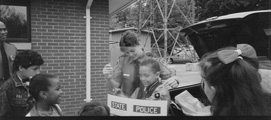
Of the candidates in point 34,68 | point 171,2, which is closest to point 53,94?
point 34,68

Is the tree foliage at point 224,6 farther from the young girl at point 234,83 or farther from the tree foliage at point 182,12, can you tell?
the young girl at point 234,83

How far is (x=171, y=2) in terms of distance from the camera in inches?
62.1

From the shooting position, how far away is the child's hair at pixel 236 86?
1050 millimetres

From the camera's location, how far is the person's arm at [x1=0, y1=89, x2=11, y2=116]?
1413mm

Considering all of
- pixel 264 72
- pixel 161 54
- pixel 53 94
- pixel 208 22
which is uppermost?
pixel 208 22

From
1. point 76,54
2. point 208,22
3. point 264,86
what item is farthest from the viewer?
point 76,54

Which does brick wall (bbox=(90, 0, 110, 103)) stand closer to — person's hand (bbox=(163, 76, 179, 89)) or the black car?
person's hand (bbox=(163, 76, 179, 89))

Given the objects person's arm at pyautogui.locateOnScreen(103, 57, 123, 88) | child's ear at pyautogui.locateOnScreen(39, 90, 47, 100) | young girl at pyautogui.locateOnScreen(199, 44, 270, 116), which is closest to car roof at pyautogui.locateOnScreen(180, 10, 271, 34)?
young girl at pyautogui.locateOnScreen(199, 44, 270, 116)

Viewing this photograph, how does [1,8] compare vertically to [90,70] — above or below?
above

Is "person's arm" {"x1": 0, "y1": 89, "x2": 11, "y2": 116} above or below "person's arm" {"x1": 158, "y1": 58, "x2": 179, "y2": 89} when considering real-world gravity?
below

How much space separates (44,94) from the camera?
126cm

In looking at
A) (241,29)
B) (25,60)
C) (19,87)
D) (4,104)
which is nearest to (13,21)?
(25,60)

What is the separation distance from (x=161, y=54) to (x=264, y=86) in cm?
67

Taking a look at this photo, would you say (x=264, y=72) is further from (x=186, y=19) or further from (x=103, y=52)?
(x=103, y=52)
